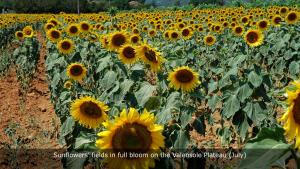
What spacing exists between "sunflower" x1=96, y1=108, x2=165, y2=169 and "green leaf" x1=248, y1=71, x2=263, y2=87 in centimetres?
285

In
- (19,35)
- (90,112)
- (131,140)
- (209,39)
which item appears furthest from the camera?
(19,35)

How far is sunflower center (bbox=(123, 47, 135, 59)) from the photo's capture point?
5.25m

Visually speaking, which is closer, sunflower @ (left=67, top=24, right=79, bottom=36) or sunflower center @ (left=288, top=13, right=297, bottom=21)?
sunflower @ (left=67, top=24, right=79, bottom=36)

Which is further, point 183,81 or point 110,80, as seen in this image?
point 110,80

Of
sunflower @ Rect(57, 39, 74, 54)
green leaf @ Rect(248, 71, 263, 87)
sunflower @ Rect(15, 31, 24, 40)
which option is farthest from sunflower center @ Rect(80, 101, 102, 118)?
sunflower @ Rect(15, 31, 24, 40)

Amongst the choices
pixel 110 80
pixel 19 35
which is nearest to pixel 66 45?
pixel 110 80

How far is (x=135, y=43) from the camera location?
6758mm

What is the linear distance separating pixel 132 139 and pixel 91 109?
4.59 feet

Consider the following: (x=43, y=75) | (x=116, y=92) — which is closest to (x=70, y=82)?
(x=116, y=92)

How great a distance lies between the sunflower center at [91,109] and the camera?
3.69 metres

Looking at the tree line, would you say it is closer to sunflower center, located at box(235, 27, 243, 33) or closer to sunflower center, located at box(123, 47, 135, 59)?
sunflower center, located at box(235, 27, 243, 33)

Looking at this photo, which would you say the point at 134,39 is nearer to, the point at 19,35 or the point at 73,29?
the point at 73,29

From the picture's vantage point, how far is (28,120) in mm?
7324

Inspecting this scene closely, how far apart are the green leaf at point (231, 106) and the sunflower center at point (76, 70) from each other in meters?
2.17
